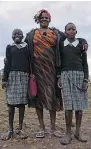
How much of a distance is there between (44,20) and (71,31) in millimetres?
531

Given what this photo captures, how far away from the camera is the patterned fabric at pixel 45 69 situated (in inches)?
262

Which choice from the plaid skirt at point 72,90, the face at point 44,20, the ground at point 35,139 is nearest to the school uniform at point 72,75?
the plaid skirt at point 72,90

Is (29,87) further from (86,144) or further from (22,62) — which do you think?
(86,144)

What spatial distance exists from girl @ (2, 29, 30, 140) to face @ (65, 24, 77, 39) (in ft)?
2.53

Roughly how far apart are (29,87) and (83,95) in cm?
94

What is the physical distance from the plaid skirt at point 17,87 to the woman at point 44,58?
0.64ft

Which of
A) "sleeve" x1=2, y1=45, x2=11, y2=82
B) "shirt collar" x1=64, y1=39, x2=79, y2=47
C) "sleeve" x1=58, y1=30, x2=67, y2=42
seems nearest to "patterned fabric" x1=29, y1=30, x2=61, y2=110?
"sleeve" x1=58, y1=30, x2=67, y2=42

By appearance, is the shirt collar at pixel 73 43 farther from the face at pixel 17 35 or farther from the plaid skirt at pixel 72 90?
the face at pixel 17 35

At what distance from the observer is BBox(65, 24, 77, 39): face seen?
6.50 meters

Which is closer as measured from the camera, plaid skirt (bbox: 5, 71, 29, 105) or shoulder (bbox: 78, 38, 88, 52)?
shoulder (bbox: 78, 38, 88, 52)

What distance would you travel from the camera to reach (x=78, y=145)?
6570 millimetres

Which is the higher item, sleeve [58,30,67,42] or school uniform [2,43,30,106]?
sleeve [58,30,67,42]

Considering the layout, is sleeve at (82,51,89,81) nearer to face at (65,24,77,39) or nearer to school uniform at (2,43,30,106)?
face at (65,24,77,39)

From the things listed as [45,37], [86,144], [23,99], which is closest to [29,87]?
[23,99]
